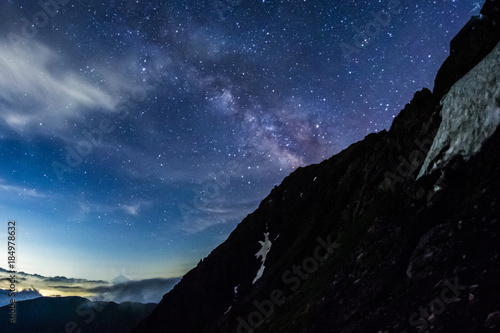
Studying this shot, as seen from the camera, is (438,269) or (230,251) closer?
(438,269)

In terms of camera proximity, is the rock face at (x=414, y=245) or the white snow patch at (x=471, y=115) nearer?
the rock face at (x=414, y=245)

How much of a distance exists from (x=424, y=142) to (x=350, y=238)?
1337 centimetres

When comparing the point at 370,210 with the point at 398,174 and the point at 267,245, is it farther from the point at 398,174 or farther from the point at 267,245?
the point at 267,245

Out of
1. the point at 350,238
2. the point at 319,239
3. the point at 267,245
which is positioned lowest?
the point at 350,238

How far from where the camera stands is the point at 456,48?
31.0 meters

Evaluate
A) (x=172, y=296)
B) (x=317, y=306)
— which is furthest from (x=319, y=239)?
(x=172, y=296)

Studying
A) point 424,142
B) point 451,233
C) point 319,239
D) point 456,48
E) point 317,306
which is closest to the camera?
point 451,233
